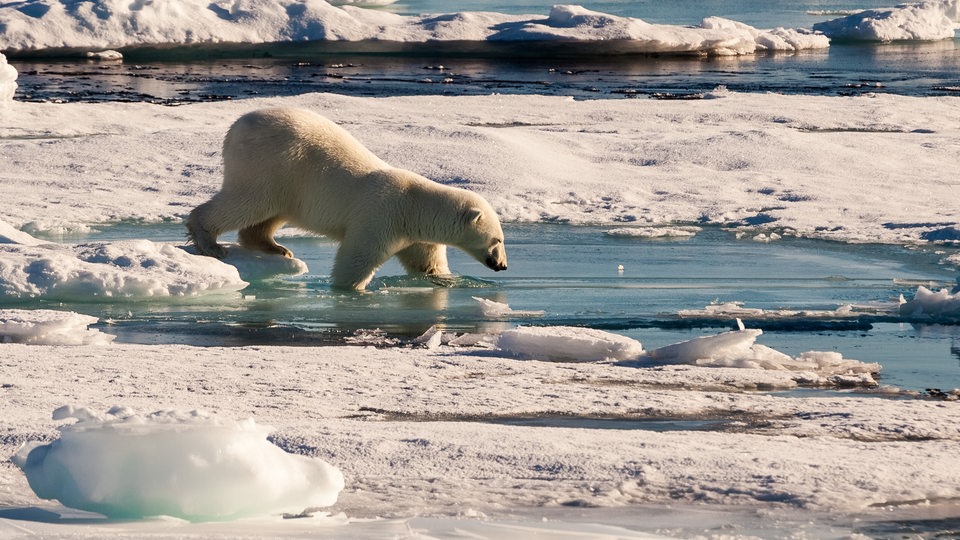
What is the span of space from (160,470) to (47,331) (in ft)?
9.92

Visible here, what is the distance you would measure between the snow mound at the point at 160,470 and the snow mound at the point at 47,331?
2747mm

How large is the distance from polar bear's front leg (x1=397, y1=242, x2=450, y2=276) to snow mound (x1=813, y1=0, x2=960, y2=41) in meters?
23.8

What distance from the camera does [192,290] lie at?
22.2ft

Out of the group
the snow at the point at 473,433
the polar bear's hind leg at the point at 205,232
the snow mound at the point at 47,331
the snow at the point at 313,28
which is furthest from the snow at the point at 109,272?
the snow at the point at 313,28

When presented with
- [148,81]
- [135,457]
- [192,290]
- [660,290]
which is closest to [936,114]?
[660,290]

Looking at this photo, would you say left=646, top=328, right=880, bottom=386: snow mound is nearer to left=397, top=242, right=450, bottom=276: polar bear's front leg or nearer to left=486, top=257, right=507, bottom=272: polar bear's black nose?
left=486, top=257, right=507, bottom=272: polar bear's black nose

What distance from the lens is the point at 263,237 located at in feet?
25.8

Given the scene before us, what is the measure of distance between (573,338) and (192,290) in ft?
7.07

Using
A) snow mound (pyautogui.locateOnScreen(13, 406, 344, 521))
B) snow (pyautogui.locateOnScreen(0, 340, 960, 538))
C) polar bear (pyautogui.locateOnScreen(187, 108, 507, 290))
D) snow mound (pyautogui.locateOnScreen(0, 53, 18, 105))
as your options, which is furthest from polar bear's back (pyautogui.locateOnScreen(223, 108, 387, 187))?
snow mound (pyautogui.locateOnScreen(0, 53, 18, 105))

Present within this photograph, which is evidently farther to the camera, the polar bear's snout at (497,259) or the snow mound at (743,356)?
the polar bear's snout at (497,259)

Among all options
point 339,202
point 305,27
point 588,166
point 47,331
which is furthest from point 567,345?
point 305,27

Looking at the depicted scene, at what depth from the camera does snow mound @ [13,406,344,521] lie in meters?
3.05

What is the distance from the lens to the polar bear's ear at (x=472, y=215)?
7227 mm

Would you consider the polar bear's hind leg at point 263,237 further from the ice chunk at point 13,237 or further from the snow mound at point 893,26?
the snow mound at point 893,26
